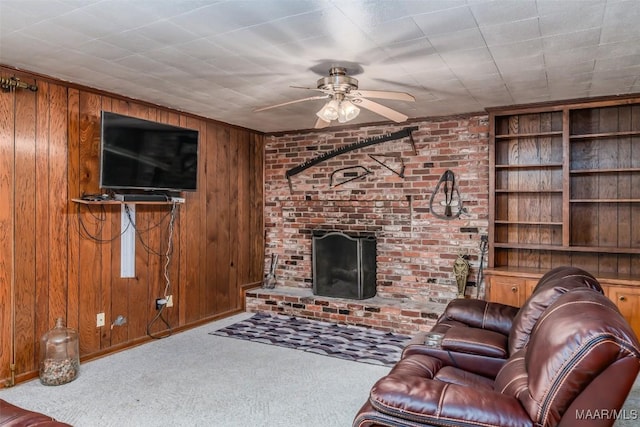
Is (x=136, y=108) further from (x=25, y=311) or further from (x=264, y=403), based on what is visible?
(x=264, y=403)

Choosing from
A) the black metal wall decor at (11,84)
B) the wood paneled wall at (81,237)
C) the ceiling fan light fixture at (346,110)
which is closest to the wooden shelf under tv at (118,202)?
the wood paneled wall at (81,237)

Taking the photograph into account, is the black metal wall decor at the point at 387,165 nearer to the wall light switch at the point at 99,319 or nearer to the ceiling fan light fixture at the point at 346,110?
A: the ceiling fan light fixture at the point at 346,110

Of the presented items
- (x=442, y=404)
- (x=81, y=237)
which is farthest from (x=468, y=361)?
(x=81, y=237)

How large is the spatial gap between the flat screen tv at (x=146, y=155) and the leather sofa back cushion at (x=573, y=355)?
3.21 m

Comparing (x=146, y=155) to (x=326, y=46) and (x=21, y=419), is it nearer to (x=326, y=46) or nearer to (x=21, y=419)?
(x=326, y=46)

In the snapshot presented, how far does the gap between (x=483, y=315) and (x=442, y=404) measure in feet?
5.16

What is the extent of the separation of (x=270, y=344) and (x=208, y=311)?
45.0 inches

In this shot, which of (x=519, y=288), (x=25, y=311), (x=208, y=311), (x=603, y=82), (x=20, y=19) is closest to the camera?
(x=20, y=19)

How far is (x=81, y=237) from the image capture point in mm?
3551

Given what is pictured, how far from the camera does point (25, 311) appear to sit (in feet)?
10.4

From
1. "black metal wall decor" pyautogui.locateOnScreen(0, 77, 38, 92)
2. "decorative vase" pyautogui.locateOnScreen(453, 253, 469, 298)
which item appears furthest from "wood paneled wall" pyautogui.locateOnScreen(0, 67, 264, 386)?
"decorative vase" pyautogui.locateOnScreen(453, 253, 469, 298)

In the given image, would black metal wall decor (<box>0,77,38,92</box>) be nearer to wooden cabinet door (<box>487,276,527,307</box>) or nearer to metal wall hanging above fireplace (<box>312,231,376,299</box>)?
metal wall hanging above fireplace (<box>312,231,376,299</box>)

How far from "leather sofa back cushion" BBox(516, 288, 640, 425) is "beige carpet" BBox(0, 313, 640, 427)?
136 centimetres

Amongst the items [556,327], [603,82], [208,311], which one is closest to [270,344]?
[208,311]
